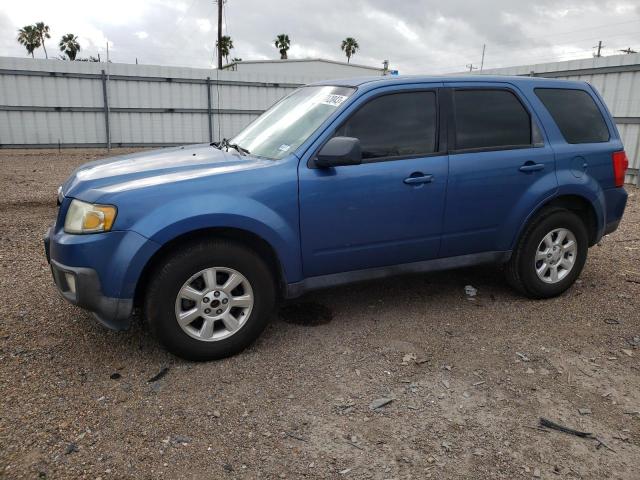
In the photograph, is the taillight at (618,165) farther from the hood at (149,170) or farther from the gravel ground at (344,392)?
the hood at (149,170)

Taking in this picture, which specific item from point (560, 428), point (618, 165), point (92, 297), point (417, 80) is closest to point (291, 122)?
point (417, 80)

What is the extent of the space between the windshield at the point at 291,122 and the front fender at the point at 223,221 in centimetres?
50

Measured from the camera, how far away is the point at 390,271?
3828mm

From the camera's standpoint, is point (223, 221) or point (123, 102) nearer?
point (223, 221)

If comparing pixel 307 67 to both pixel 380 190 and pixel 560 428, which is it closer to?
pixel 380 190

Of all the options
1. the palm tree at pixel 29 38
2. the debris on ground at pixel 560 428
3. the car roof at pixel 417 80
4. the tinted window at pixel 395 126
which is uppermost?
the palm tree at pixel 29 38

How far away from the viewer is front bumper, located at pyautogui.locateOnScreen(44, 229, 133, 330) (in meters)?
3.02

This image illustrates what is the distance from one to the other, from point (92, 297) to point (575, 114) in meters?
4.05

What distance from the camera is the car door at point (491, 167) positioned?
153 inches

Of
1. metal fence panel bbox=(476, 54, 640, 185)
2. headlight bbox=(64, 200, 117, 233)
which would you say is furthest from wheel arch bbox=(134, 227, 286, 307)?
metal fence panel bbox=(476, 54, 640, 185)

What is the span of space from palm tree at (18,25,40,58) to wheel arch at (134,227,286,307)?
64.1 metres

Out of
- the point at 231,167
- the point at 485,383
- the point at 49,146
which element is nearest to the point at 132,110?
the point at 49,146

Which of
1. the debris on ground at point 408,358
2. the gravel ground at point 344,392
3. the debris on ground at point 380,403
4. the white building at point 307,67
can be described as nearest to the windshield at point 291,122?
the gravel ground at point 344,392

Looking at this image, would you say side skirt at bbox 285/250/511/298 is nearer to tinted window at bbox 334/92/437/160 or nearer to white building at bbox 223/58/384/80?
tinted window at bbox 334/92/437/160
